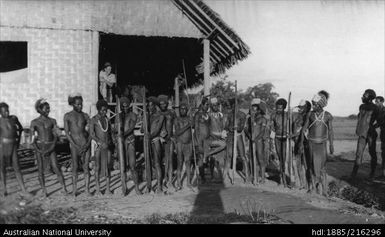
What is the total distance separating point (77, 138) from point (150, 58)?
9.14m

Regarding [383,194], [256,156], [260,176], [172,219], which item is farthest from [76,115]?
[383,194]

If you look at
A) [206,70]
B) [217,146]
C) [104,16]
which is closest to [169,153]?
[217,146]

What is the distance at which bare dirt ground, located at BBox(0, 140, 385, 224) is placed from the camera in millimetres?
6300

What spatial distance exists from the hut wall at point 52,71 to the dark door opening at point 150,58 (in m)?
0.94

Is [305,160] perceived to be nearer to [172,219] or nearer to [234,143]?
[234,143]

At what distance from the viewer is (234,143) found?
941cm

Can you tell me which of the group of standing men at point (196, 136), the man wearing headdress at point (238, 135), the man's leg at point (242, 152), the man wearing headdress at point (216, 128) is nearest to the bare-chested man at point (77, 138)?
the group of standing men at point (196, 136)

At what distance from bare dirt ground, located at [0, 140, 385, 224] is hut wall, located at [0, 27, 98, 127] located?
2.42 meters

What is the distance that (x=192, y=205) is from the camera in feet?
24.8

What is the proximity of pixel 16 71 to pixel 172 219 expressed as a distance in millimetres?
8483

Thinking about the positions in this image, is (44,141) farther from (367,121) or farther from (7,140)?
(367,121)

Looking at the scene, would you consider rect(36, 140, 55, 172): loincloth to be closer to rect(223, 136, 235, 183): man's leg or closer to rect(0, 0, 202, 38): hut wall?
rect(223, 136, 235, 183): man's leg

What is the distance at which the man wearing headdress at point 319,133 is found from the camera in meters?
8.62

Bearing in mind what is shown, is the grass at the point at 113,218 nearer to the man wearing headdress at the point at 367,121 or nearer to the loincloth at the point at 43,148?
the loincloth at the point at 43,148
